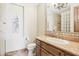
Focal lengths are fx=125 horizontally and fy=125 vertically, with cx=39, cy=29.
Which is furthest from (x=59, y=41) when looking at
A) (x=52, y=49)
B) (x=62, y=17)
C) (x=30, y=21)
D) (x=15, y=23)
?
(x=15, y=23)

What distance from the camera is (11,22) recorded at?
6.09 feet

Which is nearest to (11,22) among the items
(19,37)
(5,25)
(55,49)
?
(5,25)

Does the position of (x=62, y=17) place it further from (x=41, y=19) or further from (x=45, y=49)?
(x=45, y=49)

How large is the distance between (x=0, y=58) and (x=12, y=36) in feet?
1.26

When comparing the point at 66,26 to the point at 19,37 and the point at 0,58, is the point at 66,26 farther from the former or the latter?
the point at 0,58

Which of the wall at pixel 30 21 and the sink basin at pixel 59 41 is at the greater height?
the wall at pixel 30 21

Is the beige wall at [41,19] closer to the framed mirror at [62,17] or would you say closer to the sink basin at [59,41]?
the framed mirror at [62,17]

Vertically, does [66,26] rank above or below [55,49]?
above

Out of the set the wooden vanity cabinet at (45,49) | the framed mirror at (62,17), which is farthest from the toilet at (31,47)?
the framed mirror at (62,17)

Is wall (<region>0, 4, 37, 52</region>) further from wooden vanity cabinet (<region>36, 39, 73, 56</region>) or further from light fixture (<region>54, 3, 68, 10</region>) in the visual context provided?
light fixture (<region>54, 3, 68, 10</region>)

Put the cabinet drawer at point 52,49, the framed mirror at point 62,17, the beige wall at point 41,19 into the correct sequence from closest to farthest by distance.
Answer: the cabinet drawer at point 52,49 < the framed mirror at point 62,17 < the beige wall at point 41,19

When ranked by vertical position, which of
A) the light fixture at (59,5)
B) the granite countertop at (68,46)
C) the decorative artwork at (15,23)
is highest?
the light fixture at (59,5)

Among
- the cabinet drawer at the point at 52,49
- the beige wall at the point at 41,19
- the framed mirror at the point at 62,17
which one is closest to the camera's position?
the cabinet drawer at the point at 52,49

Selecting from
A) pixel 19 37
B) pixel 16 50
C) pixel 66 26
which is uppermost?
pixel 66 26
